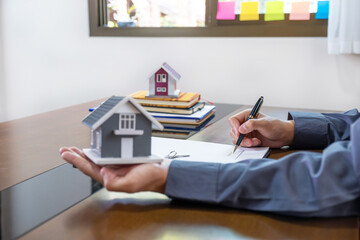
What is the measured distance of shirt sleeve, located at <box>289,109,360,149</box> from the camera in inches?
42.9

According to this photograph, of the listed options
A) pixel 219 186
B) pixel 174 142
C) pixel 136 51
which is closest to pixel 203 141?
pixel 174 142

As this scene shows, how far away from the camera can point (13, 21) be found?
276cm

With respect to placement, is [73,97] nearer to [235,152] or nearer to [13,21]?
[13,21]

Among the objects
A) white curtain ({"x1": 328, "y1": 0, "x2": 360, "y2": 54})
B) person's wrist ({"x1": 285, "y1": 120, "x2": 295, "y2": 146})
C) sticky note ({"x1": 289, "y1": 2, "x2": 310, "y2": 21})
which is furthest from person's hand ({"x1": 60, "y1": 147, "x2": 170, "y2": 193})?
sticky note ({"x1": 289, "y1": 2, "x2": 310, "y2": 21})

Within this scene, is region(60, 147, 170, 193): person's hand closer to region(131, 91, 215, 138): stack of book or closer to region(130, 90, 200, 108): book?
region(131, 91, 215, 138): stack of book

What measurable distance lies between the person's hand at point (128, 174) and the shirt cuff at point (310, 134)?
1.67 ft

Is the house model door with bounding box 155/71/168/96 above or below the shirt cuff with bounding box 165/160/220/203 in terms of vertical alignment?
above

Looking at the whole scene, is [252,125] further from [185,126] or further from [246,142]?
[185,126]

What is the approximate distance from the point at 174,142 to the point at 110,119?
405 millimetres

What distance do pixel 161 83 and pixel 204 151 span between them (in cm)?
53

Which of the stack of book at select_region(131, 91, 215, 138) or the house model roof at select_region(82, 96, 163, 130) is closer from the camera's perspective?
the house model roof at select_region(82, 96, 163, 130)

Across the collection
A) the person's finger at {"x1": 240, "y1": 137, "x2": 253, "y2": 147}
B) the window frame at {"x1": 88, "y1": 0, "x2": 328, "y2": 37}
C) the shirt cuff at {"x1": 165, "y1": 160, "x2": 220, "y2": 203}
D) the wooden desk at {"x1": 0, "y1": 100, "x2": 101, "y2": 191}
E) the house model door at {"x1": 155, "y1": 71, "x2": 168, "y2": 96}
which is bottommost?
the wooden desk at {"x1": 0, "y1": 100, "x2": 101, "y2": 191}

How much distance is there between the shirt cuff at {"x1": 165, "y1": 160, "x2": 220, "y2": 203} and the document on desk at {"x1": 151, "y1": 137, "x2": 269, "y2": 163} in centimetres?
21

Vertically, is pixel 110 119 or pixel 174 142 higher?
pixel 110 119
